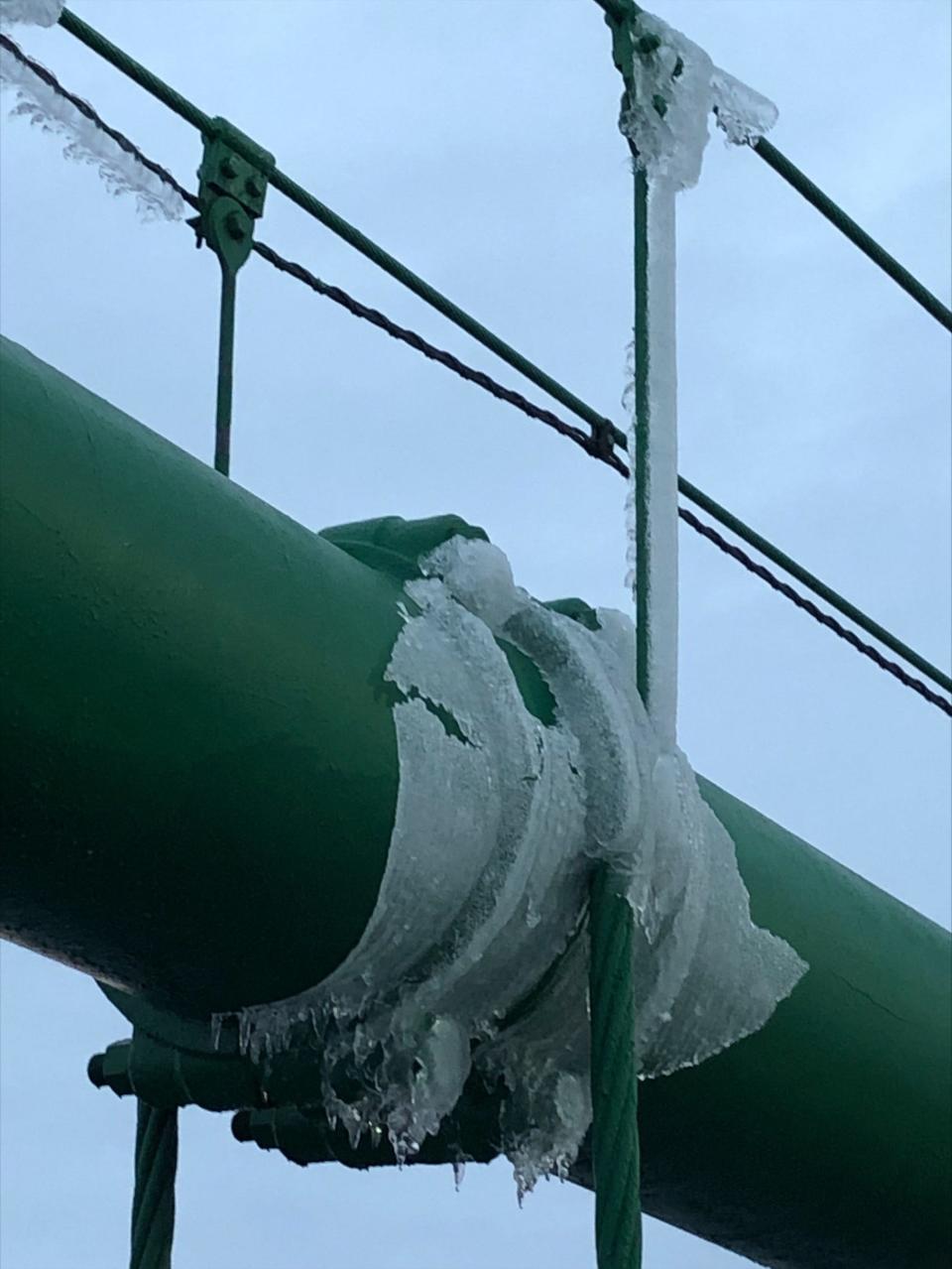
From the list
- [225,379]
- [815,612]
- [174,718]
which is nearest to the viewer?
[174,718]

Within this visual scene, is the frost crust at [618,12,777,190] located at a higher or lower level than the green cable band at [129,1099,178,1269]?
higher

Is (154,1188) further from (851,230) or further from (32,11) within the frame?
(851,230)

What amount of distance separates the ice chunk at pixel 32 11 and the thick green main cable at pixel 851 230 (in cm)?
83

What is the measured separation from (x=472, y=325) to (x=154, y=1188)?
1099 millimetres

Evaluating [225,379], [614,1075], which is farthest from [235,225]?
[614,1075]

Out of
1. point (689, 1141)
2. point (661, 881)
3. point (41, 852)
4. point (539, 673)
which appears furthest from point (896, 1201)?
point (41, 852)

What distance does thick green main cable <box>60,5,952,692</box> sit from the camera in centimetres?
232

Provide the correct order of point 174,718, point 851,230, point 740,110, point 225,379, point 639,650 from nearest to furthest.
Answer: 1. point 174,718
2. point 639,650
3. point 225,379
4. point 740,110
5. point 851,230

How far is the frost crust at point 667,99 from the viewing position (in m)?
2.22

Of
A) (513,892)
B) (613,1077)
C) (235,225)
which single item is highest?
(235,225)

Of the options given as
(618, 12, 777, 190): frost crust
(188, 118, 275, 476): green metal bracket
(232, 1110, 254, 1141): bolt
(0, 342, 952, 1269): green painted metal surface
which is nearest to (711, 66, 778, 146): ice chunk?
(618, 12, 777, 190): frost crust

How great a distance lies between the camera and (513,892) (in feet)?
5.98

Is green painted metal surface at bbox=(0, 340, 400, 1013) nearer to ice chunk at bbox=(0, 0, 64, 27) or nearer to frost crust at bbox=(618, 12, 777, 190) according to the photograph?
ice chunk at bbox=(0, 0, 64, 27)

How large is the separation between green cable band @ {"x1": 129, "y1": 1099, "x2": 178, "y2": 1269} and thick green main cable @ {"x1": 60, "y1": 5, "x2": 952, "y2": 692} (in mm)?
880
